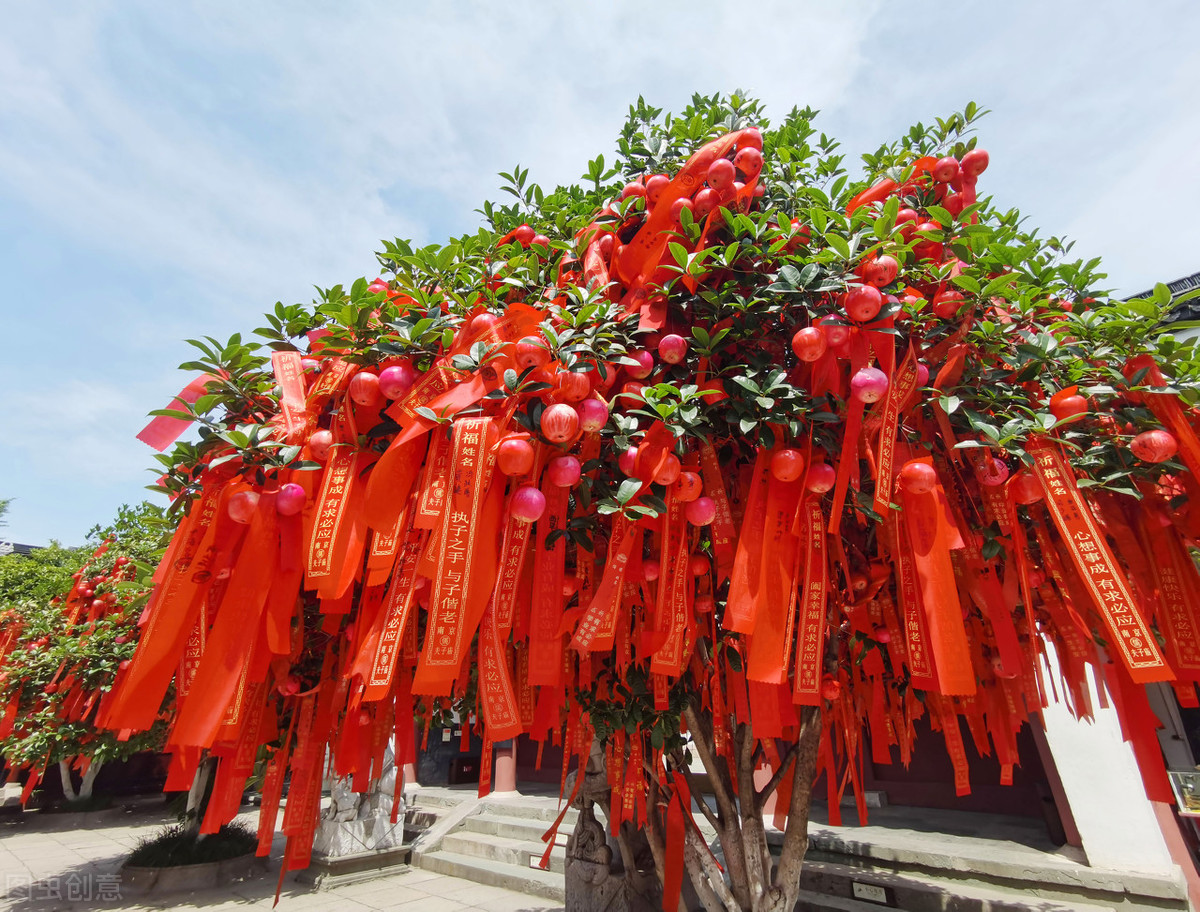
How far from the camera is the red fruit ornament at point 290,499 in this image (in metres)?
1.91

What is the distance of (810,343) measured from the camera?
1810mm

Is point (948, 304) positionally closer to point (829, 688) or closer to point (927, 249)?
point (927, 249)

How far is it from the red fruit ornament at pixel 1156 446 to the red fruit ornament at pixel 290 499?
8.42ft

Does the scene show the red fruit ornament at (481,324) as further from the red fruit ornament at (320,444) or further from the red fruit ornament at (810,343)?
the red fruit ornament at (810,343)

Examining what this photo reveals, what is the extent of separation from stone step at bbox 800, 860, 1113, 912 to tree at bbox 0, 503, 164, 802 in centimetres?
705

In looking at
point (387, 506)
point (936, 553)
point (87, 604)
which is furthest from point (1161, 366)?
point (87, 604)

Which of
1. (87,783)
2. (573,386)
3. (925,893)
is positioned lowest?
(925,893)

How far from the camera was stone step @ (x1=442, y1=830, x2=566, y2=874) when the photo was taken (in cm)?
698

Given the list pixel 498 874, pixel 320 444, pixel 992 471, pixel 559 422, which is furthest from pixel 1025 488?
pixel 498 874

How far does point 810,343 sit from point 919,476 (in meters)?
0.51

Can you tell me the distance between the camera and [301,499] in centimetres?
193

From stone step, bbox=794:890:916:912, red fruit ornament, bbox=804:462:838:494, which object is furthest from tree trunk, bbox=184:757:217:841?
red fruit ornament, bbox=804:462:838:494

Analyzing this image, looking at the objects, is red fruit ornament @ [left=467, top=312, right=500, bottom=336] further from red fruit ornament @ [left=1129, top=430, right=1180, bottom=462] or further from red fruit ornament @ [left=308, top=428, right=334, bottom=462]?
red fruit ornament @ [left=1129, top=430, right=1180, bottom=462]

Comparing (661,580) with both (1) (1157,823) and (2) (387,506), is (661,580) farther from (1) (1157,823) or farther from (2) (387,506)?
(1) (1157,823)
